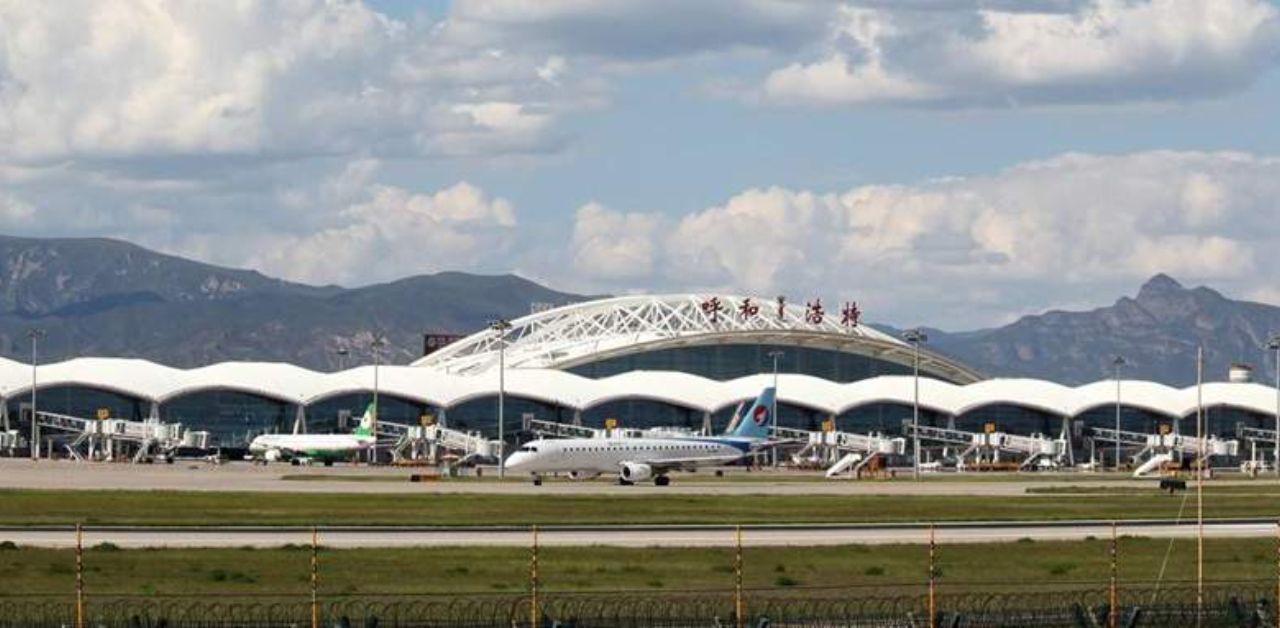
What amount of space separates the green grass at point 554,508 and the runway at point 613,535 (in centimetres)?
493

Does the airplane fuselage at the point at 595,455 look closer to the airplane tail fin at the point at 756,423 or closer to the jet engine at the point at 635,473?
the jet engine at the point at 635,473

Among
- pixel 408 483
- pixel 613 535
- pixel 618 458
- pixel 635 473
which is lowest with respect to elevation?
pixel 613 535

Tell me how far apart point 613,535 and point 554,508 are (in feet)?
69.7

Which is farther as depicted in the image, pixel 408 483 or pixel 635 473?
pixel 408 483

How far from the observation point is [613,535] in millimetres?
76500

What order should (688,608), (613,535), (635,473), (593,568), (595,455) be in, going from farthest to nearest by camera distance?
(595,455), (635,473), (613,535), (593,568), (688,608)

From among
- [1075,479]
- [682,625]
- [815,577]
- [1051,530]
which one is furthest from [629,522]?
[1075,479]

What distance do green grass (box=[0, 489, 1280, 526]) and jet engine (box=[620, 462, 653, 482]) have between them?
22.9 m

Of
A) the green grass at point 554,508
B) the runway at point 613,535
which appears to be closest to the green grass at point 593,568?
the runway at point 613,535

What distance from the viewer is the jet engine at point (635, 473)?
137m

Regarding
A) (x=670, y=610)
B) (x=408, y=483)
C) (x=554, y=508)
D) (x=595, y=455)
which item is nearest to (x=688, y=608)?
(x=670, y=610)

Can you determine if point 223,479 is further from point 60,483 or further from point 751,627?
point 751,627

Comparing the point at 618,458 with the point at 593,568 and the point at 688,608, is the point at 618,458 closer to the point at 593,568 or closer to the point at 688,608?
the point at 593,568

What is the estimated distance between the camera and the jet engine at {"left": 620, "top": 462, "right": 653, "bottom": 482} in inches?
5389
